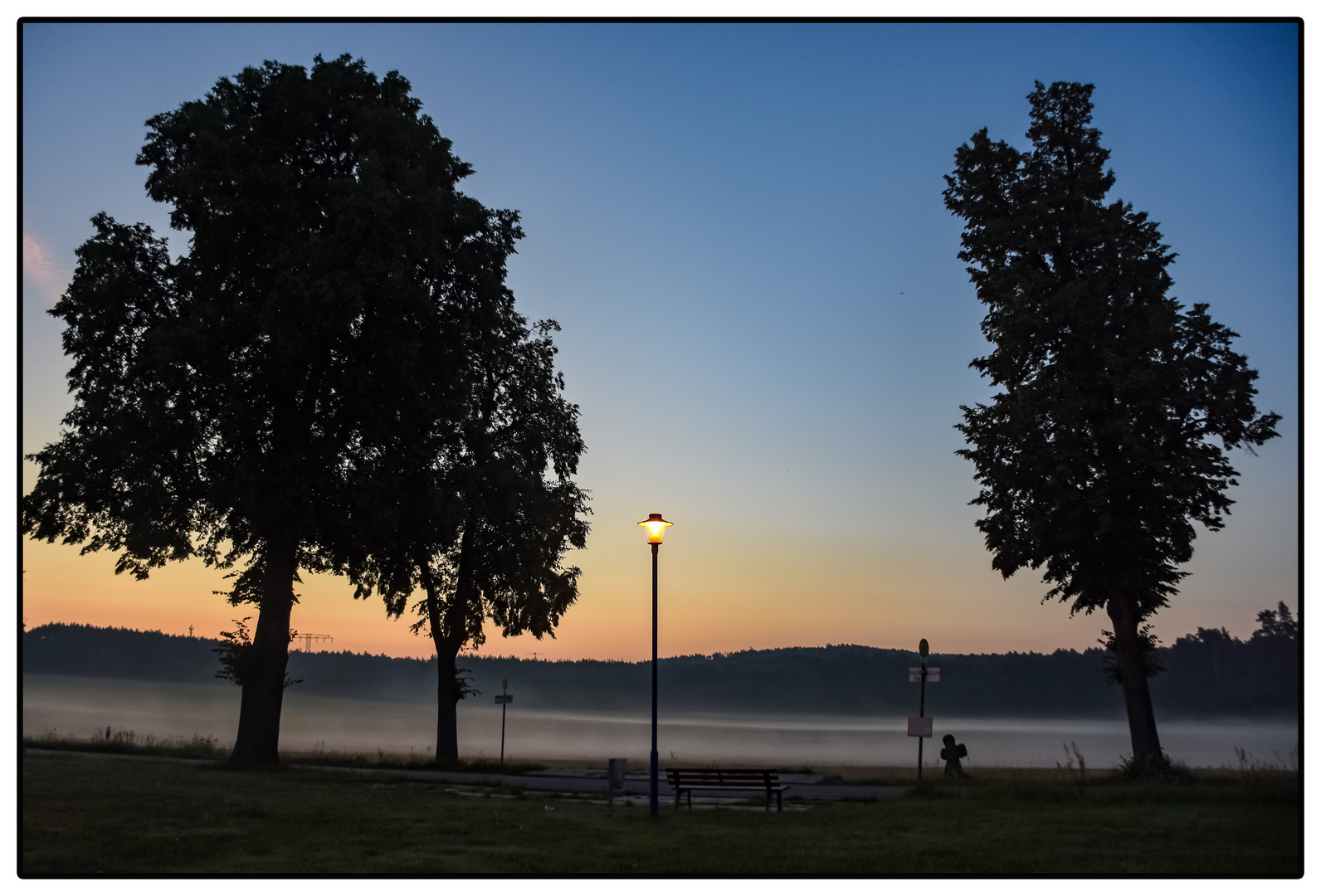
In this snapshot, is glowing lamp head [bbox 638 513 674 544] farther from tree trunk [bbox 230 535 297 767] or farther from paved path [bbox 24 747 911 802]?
tree trunk [bbox 230 535 297 767]

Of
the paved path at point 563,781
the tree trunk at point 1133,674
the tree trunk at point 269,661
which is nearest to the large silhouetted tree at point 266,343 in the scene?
the tree trunk at point 269,661

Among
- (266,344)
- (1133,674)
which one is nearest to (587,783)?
(266,344)

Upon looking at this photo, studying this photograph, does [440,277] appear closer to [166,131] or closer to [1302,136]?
[166,131]

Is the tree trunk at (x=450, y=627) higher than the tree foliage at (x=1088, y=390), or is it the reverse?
the tree foliage at (x=1088, y=390)

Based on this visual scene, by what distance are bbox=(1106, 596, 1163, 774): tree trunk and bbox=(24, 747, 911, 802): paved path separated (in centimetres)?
718

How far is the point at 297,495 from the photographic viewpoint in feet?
73.9

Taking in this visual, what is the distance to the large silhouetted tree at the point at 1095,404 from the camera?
971 inches

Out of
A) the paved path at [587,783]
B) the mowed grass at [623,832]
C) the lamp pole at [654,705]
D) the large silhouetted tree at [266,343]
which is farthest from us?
the large silhouetted tree at [266,343]

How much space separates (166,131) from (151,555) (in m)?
10.1

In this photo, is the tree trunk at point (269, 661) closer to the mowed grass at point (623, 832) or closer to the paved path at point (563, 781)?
the paved path at point (563, 781)

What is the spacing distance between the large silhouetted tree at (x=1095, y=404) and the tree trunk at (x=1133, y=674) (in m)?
0.04

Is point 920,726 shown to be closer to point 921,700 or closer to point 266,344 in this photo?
point 921,700

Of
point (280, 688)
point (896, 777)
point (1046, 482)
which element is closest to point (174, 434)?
point (280, 688)

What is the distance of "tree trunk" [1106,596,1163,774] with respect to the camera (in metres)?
24.9
